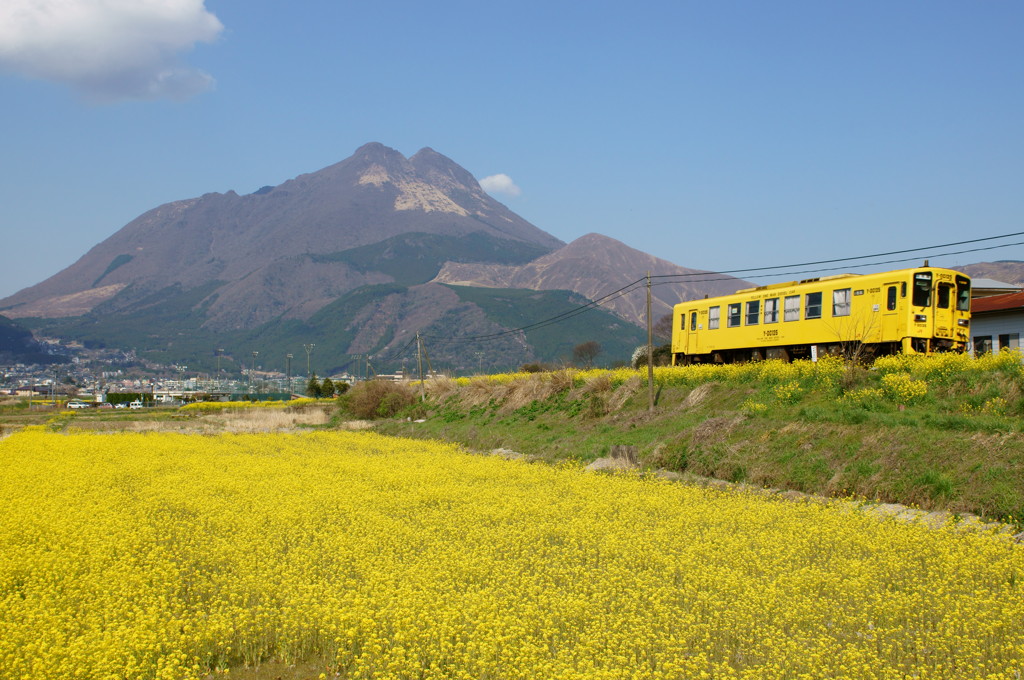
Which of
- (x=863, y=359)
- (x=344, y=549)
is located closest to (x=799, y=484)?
(x=863, y=359)

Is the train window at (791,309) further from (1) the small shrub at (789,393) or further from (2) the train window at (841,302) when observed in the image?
(1) the small shrub at (789,393)

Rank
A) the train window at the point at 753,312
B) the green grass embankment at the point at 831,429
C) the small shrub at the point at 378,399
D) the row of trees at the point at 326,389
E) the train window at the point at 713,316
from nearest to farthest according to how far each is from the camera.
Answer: the green grass embankment at the point at 831,429, the train window at the point at 753,312, the train window at the point at 713,316, the small shrub at the point at 378,399, the row of trees at the point at 326,389

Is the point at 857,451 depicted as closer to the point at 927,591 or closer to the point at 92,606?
the point at 927,591

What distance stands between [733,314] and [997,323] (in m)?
14.1

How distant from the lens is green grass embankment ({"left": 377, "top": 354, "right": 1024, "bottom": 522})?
15344 mm

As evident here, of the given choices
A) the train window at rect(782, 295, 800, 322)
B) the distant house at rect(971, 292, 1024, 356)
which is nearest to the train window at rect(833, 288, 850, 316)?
the train window at rect(782, 295, 800, 322)

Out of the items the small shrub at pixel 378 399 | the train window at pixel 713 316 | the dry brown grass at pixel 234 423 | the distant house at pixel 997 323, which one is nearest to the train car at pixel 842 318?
the train window at pixel 713 316

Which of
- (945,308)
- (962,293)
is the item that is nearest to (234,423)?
(945,308)

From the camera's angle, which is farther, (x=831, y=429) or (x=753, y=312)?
(x=753, y=312)

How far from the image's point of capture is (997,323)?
35531mm

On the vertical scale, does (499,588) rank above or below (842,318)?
below

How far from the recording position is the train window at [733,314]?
3097cm

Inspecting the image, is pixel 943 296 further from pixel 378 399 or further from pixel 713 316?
pixel 378 399

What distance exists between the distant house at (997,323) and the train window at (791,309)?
38.4 feet
